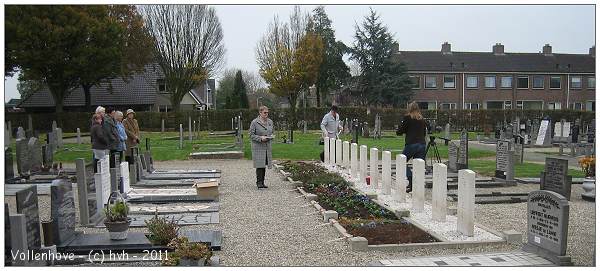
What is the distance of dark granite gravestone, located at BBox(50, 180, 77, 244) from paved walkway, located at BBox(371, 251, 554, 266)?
3764mm

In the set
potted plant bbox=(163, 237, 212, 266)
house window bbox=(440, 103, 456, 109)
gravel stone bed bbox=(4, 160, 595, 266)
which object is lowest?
gravel stone bed bbox=(4, 160, 595, 266)

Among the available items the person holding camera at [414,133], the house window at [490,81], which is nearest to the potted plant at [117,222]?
the person holding camera at [414,133]

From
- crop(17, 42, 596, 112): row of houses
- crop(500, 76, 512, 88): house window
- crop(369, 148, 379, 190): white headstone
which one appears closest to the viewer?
crop(369, 148, 379, 190): white headstone

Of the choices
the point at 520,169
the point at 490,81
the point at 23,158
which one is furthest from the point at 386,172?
the point at 490,81

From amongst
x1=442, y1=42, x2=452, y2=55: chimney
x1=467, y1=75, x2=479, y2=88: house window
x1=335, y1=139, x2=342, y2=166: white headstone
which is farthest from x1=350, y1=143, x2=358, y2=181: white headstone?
x1=442, y1=42, x2=452, y2=55: chimney

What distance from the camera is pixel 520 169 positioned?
1784cm

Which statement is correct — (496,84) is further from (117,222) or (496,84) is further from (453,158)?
(117,222)

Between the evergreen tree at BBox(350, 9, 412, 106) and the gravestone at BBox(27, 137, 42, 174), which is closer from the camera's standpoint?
the gravestone at BBox(27, 137, 42, 174)

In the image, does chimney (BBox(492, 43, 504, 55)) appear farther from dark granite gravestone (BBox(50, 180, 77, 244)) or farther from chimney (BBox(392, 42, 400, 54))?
dark granite gravestone (BBox(50, 180, 77, 244))

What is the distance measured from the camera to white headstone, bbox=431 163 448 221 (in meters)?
8.72

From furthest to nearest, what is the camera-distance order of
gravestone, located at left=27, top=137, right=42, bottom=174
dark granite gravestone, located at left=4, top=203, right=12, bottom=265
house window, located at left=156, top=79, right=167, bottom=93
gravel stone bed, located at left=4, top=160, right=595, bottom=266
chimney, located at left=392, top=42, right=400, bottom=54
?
house window, located at left=156, top=79, right=167, bottom=93, chimney, located at left=392, top=42, right=400, bottom=54, gravestone, located at left=27, top=137, right=42, bottom=174, gravel stone bed, located at left=4, top=160, right=595, bottom=266, dark granite gravestone, located at left=4, top=203, right=12, bottom=265

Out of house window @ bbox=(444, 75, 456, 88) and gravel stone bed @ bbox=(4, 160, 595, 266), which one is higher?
house window @ bbox=(444, 75, 456, 88)

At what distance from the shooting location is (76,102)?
182 ft

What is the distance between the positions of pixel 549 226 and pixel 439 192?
226cm
